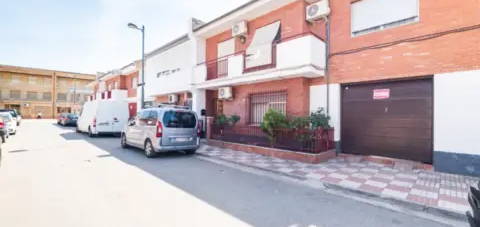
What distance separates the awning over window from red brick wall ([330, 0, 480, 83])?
7.72 feet

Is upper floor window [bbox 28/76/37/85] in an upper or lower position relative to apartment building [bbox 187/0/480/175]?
upper

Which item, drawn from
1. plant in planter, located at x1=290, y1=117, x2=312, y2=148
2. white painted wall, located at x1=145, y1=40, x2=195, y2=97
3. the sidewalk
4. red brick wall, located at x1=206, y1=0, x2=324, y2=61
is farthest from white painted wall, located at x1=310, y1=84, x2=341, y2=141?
white painted wall, located at x1=145, y1=40, x2=195, y2=97

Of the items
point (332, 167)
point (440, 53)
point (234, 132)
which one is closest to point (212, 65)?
point (234, 132)

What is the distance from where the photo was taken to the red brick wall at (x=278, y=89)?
9055mm

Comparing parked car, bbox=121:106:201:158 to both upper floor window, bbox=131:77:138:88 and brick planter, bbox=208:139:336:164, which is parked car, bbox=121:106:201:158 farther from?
upper floor window, bbox=131:77:138:88

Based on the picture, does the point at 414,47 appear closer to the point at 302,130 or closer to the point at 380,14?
the point at 380,14

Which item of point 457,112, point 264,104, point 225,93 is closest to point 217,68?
point 225,93

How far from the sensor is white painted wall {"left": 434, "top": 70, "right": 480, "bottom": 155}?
5941 millimetres

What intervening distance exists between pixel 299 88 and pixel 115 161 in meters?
6.80

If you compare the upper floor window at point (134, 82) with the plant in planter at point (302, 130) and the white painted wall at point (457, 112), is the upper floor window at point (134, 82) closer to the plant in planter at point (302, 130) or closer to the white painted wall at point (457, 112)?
the plant in planter at point (302, 130)

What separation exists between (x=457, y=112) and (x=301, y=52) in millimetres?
4432

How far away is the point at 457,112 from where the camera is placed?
20.2ft

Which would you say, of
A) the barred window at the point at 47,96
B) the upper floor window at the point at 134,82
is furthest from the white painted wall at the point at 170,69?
the barred window at the point at 47,96

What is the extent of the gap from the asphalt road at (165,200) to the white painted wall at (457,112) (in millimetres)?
3686
